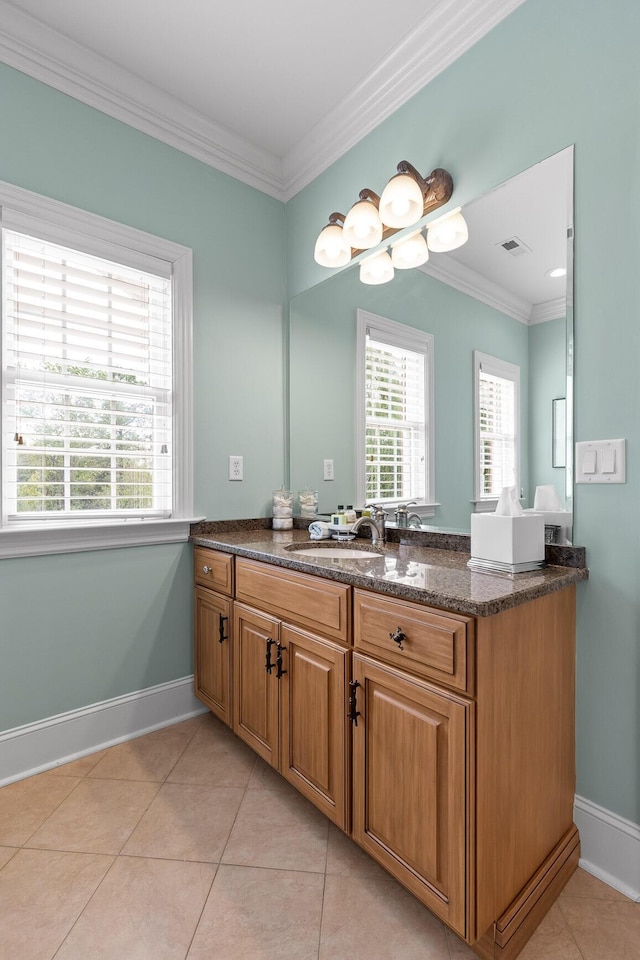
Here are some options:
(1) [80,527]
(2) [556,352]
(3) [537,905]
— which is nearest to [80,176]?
(1) [80,527]

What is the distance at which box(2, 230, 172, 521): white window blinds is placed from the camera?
5.93 ft

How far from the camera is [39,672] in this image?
1854mm

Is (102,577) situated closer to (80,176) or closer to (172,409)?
(172,409)

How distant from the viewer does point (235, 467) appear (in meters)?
2.40

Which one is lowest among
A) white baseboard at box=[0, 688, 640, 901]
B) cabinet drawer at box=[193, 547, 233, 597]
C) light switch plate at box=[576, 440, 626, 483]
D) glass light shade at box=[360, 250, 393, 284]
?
white baseboard at box=[0, 688, 640, 901]

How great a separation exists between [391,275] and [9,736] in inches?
90.0

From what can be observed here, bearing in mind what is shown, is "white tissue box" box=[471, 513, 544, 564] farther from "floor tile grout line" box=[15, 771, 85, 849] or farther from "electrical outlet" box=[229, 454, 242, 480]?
"floor tile grout line" box=[15, 771, 85, 849]

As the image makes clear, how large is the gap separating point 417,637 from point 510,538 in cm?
38

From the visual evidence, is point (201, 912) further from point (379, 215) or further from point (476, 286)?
point (379, 215)

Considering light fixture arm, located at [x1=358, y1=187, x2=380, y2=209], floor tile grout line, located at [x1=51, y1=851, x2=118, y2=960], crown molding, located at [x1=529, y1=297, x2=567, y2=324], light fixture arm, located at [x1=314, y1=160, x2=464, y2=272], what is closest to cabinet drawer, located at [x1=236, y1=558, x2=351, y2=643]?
floor tile grout line, located at [x1=51, y1=851, x2=118, y2=960]

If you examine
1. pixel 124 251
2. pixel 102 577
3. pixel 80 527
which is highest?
pixel 124 251

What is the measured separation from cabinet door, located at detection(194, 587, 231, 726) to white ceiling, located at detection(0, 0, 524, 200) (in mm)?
2064

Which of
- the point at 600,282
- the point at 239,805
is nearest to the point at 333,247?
the point at 600,282

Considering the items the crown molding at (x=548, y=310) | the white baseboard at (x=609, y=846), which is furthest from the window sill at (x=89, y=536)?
the white baseboard at (x=609, y=846)
